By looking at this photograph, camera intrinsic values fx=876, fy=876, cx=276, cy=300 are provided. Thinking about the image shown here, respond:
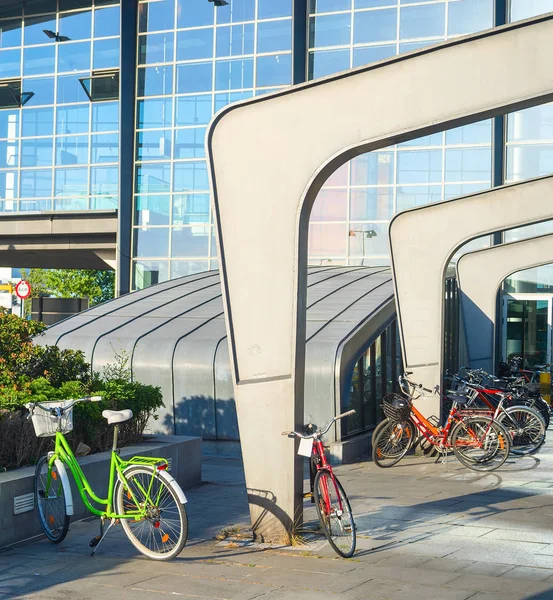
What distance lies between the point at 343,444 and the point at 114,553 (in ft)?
20.1

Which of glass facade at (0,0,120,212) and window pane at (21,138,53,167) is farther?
window pane at (21,138,53,167)

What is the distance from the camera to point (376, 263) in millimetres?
25016

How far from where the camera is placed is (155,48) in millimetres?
28000

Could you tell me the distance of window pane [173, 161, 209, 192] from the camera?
2694cm

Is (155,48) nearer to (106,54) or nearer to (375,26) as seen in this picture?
(106,54)

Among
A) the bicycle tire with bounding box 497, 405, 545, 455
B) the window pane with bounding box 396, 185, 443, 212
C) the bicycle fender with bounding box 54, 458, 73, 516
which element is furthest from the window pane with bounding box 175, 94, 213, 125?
the bicycle fender with bounding box 54, 458, 73, 516

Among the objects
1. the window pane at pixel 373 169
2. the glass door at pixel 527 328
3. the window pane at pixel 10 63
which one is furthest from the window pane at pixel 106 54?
the glass door at pixel 527 328

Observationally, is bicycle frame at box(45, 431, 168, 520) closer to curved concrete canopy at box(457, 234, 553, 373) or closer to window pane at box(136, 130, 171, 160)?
curved concrete canopy at box(457, 234, 553, 373)

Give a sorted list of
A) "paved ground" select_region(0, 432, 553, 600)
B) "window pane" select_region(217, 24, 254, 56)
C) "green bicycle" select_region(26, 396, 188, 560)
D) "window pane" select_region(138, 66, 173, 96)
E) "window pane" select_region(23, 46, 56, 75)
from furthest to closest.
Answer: "window pane" select_region(23, 46, 56, 75)
"window pane" select_region(138, 66, 173, 96)
"window pane" select_region(217, 24, 254, 56)
"green bicycle" select_region(26, 396, 188, 560)
"paved ground" select_region(0, 432, 553, 600)

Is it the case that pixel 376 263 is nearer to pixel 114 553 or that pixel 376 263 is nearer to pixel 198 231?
pixel 198 231

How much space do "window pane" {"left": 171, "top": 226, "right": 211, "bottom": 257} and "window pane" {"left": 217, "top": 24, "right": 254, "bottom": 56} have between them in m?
5.51

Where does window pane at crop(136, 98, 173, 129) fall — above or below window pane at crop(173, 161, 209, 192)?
above

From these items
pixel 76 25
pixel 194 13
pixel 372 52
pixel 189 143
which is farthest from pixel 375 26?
pixel 76 25

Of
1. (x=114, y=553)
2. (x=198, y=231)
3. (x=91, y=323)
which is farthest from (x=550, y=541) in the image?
(x=198, y=231)
